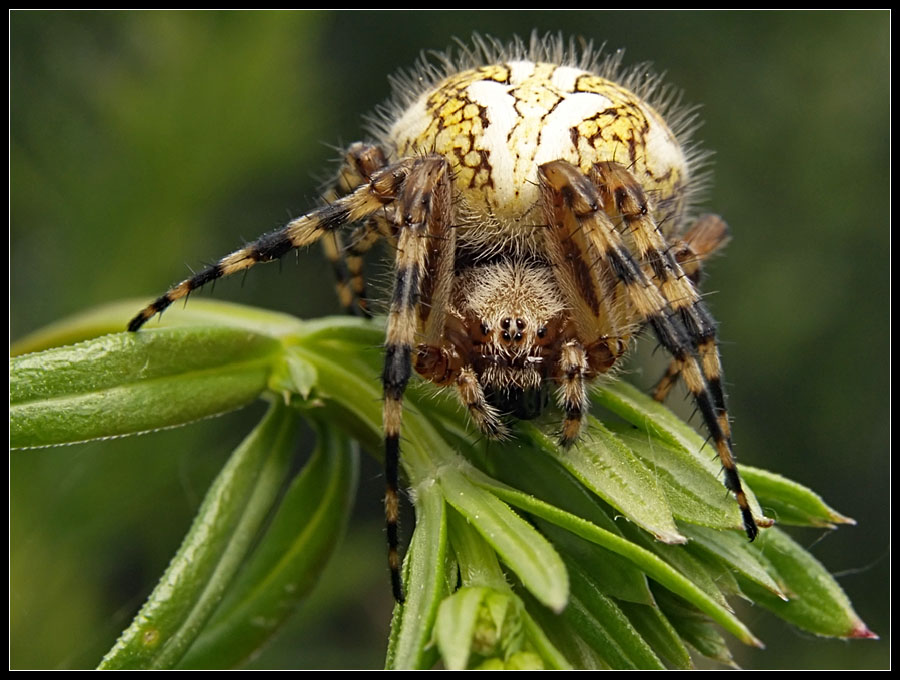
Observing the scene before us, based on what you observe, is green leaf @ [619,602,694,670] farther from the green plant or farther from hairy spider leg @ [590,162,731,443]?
hairy spider leg @ [590,162,731,443]

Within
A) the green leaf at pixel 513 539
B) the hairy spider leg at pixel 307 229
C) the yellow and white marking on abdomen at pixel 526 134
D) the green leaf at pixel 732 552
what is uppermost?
the yellow and white marking on abdomen at pixel 526 134

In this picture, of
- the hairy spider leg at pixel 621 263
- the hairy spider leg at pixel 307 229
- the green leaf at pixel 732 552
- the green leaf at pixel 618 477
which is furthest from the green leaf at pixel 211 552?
the green leaf at pixel 732 552

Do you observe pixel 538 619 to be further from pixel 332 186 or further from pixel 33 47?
pixel 33 47

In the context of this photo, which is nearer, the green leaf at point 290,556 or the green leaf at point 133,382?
the green leaf at point 133,382

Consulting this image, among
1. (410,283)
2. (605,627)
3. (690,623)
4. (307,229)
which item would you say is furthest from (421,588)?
(307,229)

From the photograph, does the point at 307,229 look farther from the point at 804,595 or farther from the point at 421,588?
the point at 804,595

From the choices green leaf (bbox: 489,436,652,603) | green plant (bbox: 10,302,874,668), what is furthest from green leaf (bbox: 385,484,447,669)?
green leaf (bbox: 489,436,652,603)

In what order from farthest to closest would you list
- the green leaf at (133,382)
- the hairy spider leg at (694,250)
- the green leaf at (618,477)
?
the hairy spider leg at (694,250), the green leaf at (133,382), the green leaf at (618,477)

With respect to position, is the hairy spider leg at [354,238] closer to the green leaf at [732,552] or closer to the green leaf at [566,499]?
the green leaf at [566,499]
